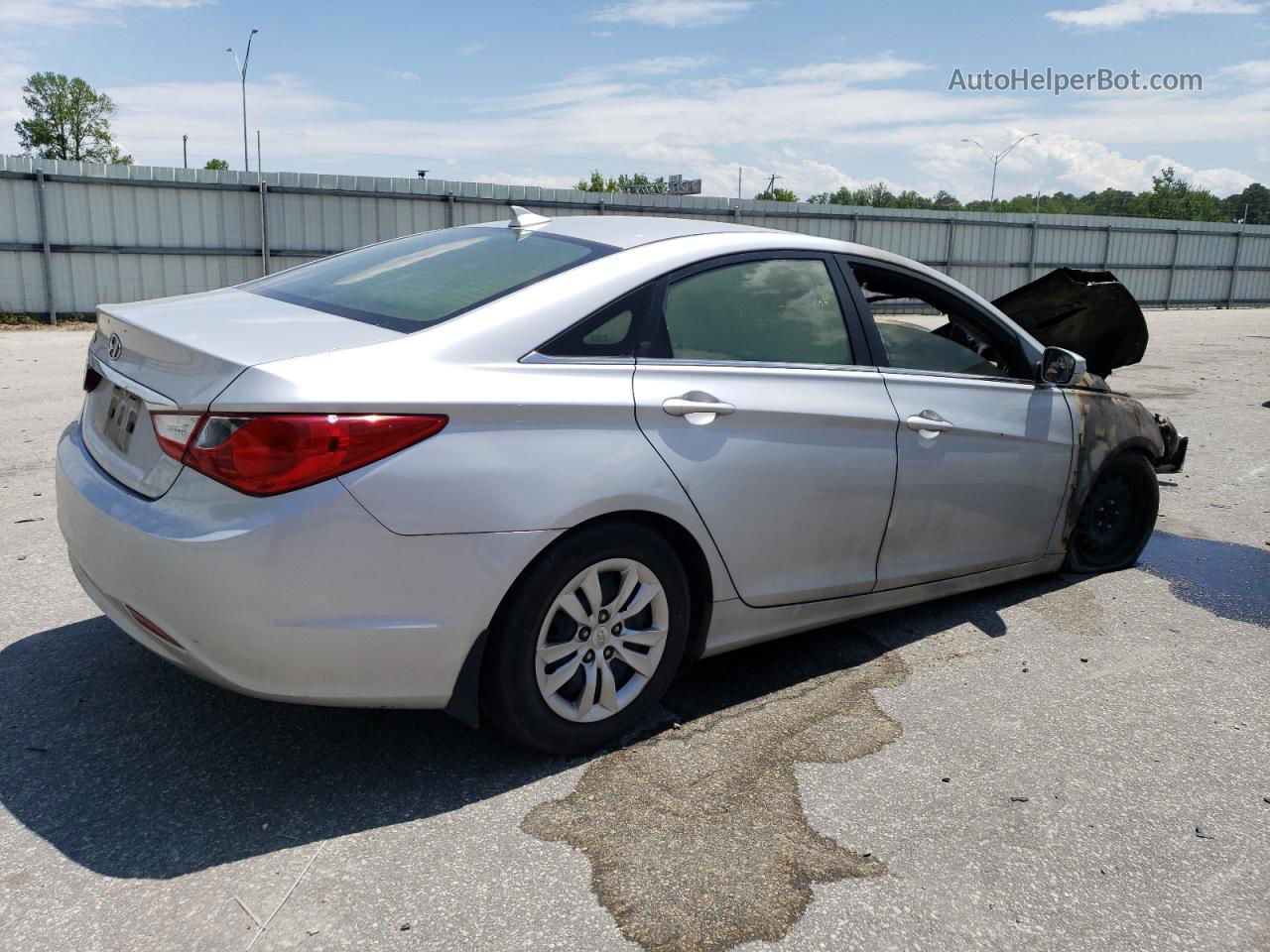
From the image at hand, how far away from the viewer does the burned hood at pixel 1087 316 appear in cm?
604

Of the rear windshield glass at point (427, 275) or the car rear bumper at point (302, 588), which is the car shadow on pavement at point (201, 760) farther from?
the rear windshield glass at point (427, 275)

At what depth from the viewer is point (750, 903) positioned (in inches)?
99.9

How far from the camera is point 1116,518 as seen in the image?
530cm

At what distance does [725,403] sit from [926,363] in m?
1.24

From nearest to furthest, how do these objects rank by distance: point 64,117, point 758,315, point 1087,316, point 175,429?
point 175,429
point 758,315
point 1087,316
point 64,117

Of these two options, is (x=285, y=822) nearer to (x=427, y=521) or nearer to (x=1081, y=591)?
(x=427, y=521)

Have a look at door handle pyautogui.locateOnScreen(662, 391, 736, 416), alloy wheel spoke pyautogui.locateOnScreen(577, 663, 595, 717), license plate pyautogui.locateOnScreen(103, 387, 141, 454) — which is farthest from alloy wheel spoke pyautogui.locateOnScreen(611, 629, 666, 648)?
license plate pyautogui.locateOnScreen(103, 387, 141, 454)

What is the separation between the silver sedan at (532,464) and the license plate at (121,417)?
0.01 metres

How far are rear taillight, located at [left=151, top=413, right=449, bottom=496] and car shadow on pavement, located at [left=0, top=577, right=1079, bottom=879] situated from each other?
2.90ft

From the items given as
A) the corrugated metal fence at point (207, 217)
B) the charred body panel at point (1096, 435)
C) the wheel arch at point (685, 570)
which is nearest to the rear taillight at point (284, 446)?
the wheel arch at point (685, 570)

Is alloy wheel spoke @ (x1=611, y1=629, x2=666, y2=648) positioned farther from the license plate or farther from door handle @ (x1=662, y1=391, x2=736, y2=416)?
the license plate

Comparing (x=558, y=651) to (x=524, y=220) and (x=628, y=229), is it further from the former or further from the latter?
(x=524, y=220)

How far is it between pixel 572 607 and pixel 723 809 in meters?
0.69

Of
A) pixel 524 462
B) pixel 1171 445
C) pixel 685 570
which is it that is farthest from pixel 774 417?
pixel 1171 445
